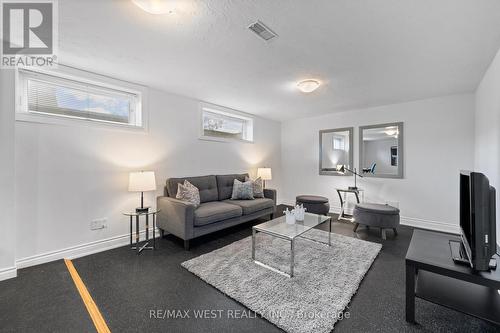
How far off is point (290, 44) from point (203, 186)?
2.57m

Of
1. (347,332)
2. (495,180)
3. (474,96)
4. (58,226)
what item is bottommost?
(347,332)

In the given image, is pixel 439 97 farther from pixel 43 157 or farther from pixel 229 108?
pixel 43 157

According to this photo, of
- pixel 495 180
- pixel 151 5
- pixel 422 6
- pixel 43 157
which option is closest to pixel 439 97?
pixel 495 180

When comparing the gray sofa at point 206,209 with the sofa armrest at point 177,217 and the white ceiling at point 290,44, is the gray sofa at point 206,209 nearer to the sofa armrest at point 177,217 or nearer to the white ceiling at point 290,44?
the sofa armrest at point 177,217

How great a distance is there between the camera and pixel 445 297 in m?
1.44

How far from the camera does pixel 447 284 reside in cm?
158

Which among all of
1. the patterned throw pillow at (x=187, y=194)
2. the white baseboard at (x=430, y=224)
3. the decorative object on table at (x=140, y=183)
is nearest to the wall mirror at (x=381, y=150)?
the white baseboard at (x=430, y=224)

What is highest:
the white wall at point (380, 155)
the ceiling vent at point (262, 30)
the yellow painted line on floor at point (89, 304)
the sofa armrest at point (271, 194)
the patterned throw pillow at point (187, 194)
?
the ceiling vent at point (262, 30)

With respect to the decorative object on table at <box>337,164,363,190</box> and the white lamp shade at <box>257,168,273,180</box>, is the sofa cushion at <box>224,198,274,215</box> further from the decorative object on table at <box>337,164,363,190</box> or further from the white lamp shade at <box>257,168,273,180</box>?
the decorative object on table at <box>337,164,363,190</box>

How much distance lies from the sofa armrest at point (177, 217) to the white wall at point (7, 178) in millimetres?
1487

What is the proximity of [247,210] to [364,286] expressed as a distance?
74.5 inches

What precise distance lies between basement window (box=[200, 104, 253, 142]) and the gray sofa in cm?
96

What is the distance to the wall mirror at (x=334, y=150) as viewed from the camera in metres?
4.65

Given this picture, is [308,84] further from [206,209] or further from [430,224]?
[430,224]
